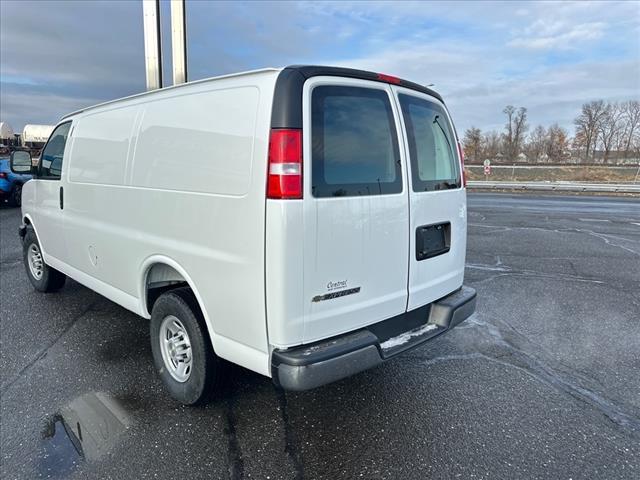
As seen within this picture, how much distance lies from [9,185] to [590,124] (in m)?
68.3

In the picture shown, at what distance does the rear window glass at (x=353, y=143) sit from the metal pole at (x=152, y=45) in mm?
10715

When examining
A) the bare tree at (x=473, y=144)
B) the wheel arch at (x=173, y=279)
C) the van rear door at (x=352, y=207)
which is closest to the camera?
the van rear door at (x=352, y=207)

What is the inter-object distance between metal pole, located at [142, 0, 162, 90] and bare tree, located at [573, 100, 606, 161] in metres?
63.0

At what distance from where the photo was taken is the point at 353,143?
262 cm

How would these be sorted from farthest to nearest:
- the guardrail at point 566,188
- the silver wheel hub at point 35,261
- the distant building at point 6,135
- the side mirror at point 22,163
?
the distant building at point 6,135 → the guardrail at point 566,188 → the silver wheel hub at point 35,261 → the side mirror at point 22,163

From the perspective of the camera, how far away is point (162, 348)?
10.8 ft

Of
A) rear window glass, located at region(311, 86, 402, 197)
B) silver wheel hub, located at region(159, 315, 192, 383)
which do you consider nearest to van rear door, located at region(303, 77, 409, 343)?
rear window glass, located at region(311, 86, 402, 197)

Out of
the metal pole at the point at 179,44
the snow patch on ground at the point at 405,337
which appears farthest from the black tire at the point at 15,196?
the snow patch on ground at the point at 405,337

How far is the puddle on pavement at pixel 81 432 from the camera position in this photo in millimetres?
2535

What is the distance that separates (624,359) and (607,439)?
1444 millimetres

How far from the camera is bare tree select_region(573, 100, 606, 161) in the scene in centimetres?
5997

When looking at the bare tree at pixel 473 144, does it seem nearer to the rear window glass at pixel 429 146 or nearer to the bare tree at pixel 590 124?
the bare tree at pixel 590 124

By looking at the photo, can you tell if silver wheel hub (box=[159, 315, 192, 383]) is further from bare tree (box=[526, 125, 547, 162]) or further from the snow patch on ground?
bare tree (box=[526, 125, 547, 162])

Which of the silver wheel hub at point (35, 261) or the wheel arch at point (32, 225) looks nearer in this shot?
the wheel arch at point (32, 225)
